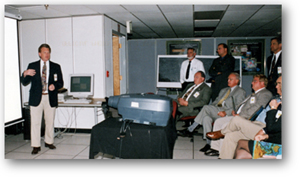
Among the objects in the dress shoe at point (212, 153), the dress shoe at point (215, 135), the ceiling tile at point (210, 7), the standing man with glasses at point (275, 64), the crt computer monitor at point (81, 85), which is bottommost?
the dress shoe at point (212, 153)

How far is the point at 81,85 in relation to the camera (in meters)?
4.08

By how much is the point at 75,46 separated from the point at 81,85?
92 centimetres

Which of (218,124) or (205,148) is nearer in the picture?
(218,124)

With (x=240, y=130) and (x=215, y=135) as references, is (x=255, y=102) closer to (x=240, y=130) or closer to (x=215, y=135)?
(x=240, y=130)

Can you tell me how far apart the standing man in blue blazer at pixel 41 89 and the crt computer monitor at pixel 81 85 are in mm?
568

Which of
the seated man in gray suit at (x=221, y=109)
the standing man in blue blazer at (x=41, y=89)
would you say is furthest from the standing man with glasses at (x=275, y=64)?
the standing man in blue blazer at (x=41, y=89)

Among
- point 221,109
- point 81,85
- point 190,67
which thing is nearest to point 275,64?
point 221,109

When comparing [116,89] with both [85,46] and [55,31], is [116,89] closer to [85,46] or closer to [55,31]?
[85,46]

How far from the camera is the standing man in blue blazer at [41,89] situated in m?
3.26

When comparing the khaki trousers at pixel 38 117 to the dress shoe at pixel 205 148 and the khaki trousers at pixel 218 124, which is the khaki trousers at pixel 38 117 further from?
the khaki trousers at pixel 218 124

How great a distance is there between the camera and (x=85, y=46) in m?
4.48

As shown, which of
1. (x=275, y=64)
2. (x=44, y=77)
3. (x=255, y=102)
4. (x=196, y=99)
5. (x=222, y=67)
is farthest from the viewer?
(x=222, y=67)

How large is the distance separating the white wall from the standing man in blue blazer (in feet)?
3.43

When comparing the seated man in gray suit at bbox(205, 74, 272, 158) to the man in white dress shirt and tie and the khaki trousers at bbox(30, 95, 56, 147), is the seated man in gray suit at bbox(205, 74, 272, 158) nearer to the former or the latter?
the man in white dress shirt and tie
